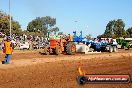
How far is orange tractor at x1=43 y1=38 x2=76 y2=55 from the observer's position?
96.5 feet

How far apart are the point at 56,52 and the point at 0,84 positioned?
1674 centimetres

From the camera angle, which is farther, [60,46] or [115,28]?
[115,28]

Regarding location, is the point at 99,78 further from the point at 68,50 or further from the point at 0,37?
the point at 0,37

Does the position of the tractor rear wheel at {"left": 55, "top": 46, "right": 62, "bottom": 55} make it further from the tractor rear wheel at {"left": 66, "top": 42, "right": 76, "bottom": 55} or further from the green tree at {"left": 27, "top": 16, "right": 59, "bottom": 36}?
the green tree at {"left": 27, "top": 16, "right": 59, "bottom": 36}

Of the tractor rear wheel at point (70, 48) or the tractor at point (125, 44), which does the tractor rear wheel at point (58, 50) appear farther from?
the tractor at point (125, 44)

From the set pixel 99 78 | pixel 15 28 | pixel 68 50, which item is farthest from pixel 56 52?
pixel 15 28

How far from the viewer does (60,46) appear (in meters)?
29.5

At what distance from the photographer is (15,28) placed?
75.9m

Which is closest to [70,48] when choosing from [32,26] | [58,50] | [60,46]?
[60,46]

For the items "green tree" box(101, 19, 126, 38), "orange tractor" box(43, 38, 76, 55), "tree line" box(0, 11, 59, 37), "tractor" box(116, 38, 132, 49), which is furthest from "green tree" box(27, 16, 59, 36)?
"orange tractor" box(43, 38, 76, 55)

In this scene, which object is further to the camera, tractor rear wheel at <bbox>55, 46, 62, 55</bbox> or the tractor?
the tractor

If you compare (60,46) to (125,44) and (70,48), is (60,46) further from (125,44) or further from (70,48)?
(125,44)

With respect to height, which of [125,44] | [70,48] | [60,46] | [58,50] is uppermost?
[125,44]

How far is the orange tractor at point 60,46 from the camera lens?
29422mm
